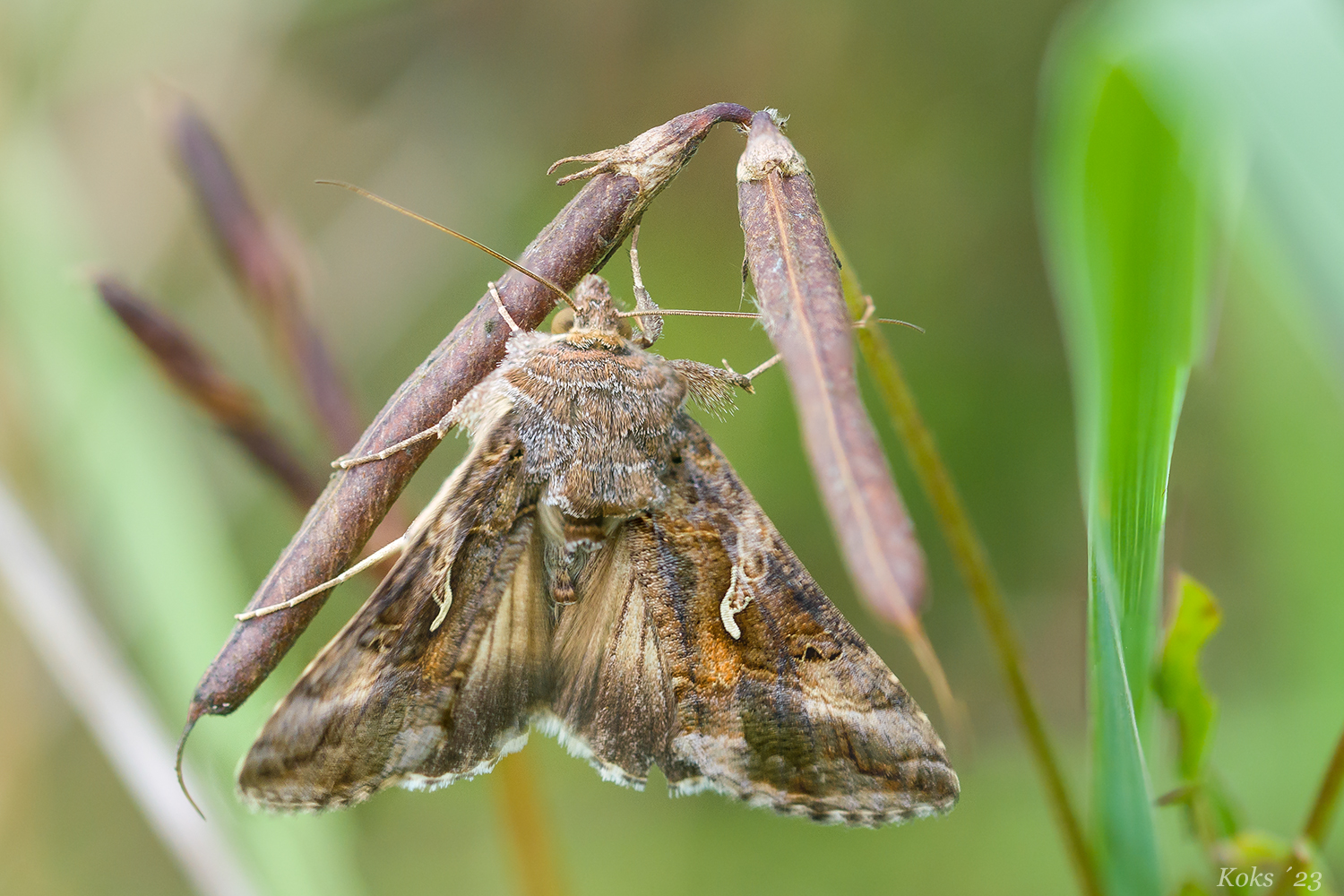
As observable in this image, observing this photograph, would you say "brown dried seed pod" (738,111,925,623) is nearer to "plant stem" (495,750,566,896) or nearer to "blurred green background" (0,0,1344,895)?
"plant stem" (495,750,566,896)

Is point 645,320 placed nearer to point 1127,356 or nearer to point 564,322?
point 564,322

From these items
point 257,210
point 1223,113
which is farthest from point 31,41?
point 1223,113

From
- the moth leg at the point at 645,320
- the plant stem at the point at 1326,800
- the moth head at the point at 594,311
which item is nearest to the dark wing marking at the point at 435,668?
the moth head at the point at 594,311

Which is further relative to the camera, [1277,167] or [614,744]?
[614,744]

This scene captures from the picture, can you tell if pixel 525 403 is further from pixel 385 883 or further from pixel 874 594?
pixel 385 883

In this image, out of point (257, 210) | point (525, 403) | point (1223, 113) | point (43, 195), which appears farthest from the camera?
point (43, 195)

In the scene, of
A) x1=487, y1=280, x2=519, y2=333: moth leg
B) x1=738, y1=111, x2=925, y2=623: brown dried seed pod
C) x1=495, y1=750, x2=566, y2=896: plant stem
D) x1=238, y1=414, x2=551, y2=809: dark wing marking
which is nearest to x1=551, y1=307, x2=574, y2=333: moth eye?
x1=238, y1=414, x2=551, y2=809: dark wing marking
